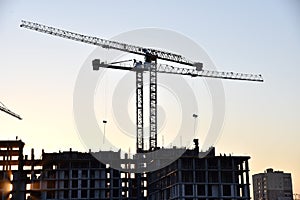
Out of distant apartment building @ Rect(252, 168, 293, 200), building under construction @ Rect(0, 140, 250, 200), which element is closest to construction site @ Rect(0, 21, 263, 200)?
building under construction @ Rect(0, 140, 250, 200)

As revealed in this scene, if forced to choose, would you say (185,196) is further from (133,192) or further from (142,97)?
(142,97)

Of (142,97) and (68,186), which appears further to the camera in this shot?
(142,97)

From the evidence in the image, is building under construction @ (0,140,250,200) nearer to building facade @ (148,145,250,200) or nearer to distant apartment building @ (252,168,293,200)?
building facade @ (148,145,250,200)

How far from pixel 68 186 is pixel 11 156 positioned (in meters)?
18.8

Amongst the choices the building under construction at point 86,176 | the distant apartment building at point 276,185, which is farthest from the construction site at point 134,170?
the distant apartment building at point 276,185

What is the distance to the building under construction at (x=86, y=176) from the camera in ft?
341

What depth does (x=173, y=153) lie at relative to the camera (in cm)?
10788

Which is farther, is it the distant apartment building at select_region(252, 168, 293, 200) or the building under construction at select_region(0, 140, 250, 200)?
the distant apartment building at select_region(252, 168, 293, 200)

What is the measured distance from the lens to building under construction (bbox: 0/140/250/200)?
10394 cm

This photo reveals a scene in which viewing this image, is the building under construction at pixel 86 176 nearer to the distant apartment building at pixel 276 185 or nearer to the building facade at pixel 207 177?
Result: the building facade at pixel 207 177

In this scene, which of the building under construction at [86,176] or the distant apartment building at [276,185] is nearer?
the building under construction at [86,176]

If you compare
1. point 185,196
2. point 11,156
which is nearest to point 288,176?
point 185,196

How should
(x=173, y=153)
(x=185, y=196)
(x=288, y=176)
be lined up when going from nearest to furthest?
(x=185, y=196)
(x=173, y=153)
(x=288, y=176)

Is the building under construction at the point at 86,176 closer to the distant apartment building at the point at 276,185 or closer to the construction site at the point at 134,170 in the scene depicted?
the construction site at the point at 134,170
